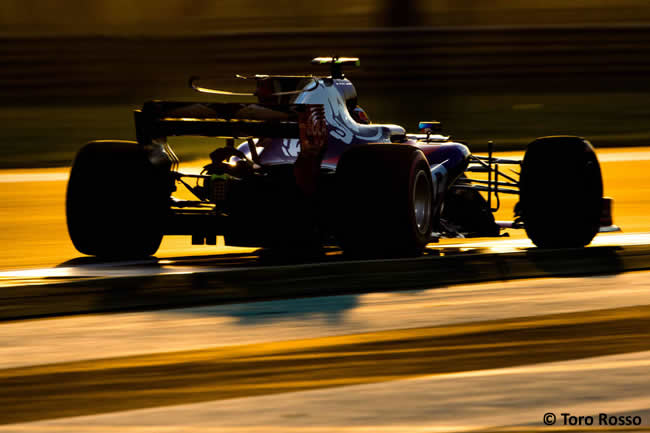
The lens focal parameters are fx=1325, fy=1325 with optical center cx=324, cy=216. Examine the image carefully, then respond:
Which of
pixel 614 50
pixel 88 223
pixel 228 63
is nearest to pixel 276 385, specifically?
pixel 88 223

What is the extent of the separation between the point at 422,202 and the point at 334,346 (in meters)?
2.98

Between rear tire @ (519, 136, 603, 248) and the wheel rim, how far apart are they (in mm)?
977

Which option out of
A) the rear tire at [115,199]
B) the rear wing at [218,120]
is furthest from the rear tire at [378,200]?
the rear tire at [115,199]

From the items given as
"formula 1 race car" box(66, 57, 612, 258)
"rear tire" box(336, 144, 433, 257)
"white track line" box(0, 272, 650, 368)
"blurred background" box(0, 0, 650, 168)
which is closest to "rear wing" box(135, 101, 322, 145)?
"formula 1 race car" box(66, 57, 612, 258)

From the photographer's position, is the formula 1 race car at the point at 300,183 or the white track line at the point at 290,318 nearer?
the white track line at the point at 290,318

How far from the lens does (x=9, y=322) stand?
20.3 feet

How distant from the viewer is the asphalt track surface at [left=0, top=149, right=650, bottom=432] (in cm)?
463

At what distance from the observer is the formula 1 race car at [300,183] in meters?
8.10

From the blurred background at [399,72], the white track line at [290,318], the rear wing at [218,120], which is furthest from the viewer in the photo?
the blurred background at [399,72]

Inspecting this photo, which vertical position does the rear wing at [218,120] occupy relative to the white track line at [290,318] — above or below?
above

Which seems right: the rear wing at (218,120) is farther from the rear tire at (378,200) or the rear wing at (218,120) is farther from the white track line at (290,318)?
the white track line at (290,318)

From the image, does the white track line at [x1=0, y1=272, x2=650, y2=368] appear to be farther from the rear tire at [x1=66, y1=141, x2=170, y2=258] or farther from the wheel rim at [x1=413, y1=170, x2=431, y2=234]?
the rear tire at [x1=66, y1=141, x2=170, y2=258]

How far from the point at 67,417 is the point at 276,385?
83 cm

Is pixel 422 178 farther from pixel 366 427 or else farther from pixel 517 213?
pixel 366 427
